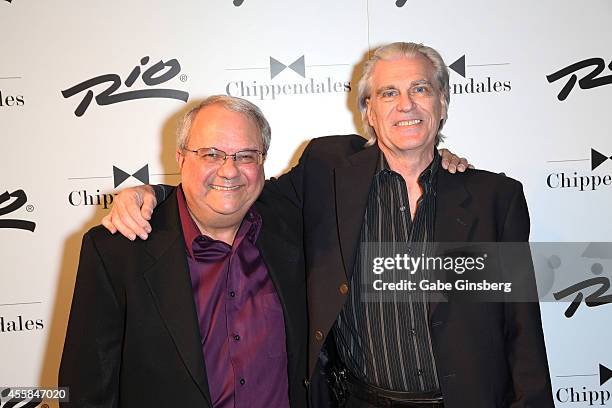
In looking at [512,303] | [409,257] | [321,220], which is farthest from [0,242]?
[512,303]

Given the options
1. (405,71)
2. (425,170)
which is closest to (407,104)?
(405,71)

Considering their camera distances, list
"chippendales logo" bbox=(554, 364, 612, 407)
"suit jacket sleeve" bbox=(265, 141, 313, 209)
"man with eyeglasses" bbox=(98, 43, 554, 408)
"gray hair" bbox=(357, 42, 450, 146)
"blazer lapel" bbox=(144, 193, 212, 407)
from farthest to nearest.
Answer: "chippendales logo" bbox=(554, 364, 612, 407) < "suit jacket sleeve" bbox=(265, 141, 313, 209) < "gray hair" bbox=(357, 42, 450, 146) < "man with eyeglasses" bbox=(98, 43, 554, 408) < "blazer lapel" bbox=(144, 193, 212, 407)

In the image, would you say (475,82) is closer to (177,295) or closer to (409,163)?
(409,163)

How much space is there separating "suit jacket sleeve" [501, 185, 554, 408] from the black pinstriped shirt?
0.24 metres

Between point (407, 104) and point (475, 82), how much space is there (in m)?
1.13

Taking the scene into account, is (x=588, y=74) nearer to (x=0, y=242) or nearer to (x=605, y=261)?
(x=605, y=261)

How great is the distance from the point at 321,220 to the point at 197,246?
0.42 m

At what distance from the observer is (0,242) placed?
258 cm

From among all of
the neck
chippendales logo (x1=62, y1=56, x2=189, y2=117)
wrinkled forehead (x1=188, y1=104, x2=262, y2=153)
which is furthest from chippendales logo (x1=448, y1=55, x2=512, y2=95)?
wrinkled forehead (x1=188, y1=104, x2=262, y2=153)

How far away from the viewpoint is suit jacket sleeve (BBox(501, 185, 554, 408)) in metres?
1.57

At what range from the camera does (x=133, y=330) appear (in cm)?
151

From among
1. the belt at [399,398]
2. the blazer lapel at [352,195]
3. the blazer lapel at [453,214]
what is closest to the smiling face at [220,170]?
the blazer lapel at [352,195]

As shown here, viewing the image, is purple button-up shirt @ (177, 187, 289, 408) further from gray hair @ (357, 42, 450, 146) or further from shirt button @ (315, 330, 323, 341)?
gray hair @ (357, 42, 450, 146)

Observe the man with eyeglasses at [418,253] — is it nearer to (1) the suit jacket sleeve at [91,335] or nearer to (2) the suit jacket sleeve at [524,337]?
(2) the suit jacket sleeve at [524,337]
